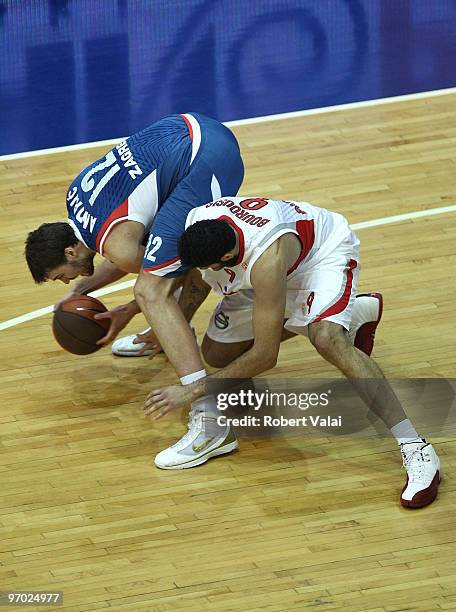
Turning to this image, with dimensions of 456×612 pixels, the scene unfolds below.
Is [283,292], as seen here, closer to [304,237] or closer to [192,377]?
[304,237]

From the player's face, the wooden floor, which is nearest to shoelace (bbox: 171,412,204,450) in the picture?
the wooden floor

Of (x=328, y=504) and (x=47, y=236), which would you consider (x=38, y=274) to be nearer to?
(x=47, y=236)

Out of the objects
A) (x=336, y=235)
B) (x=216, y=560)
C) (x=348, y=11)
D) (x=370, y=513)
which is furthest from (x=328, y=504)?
(x=348, y=11)

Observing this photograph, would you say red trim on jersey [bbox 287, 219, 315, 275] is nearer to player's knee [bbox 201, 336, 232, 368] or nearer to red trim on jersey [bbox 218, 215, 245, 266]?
red trim on jersey [bbox 218, 215, 245, 266]

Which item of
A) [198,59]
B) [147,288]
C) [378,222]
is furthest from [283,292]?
[198,59]

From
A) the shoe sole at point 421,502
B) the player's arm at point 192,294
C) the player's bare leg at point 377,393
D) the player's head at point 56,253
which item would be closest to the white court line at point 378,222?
the player's arm at point 192,294

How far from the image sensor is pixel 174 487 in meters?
5.52

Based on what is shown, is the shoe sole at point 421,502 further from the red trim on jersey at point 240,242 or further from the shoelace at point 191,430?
the red trim on jersey at point 240,242

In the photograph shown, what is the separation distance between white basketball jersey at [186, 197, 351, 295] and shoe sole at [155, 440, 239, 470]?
70 centimetres

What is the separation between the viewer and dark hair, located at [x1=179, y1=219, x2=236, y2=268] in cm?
526

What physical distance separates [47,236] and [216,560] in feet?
6.02

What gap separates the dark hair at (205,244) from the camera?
17.3ft

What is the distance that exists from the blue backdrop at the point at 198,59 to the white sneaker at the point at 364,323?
3.76 metres

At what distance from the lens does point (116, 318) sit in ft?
20.6
